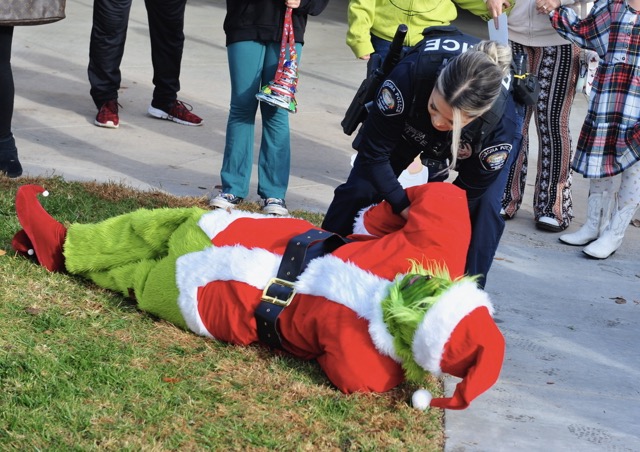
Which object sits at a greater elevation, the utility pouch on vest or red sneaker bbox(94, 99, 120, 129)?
the utility pouch on vest

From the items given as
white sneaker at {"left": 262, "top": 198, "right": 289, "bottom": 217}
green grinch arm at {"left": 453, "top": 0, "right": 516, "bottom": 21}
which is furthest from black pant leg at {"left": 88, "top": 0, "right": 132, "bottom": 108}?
green grinch arm at {"left": 453, "top": 0, "right": 516, "bottom": 21}

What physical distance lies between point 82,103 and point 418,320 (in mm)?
4898

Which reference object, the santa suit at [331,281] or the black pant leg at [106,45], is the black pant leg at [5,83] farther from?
the santa suit at [331,281]

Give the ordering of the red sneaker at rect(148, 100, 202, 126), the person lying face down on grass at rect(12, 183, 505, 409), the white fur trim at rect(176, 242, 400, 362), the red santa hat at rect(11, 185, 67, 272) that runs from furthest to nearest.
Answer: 1. the red sneaker at rect(148, 100, 202, 126)
2. the red santa hat at rect(11, 185, 67, 272)
3. the white fur trim at rect(176, 242, 400, 362)
4. the person lying face down on grass at rect(12, 183, 505, 409)

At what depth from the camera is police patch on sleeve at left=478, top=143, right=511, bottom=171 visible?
3930mm

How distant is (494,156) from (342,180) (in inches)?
98.1

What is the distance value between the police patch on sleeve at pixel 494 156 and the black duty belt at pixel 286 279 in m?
0.69

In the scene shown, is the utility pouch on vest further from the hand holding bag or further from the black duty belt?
the hand holding bag

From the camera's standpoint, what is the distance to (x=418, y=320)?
3219 mm

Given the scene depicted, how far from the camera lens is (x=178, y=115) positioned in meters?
7.20

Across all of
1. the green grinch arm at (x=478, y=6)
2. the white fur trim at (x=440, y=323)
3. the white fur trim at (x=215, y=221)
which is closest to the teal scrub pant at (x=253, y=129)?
the green grinch arm at (x=478, y=6)

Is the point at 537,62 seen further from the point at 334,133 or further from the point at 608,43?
the point at 334,133

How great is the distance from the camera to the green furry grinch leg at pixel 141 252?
3.76 m

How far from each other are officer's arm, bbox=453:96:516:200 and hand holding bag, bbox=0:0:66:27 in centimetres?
250
